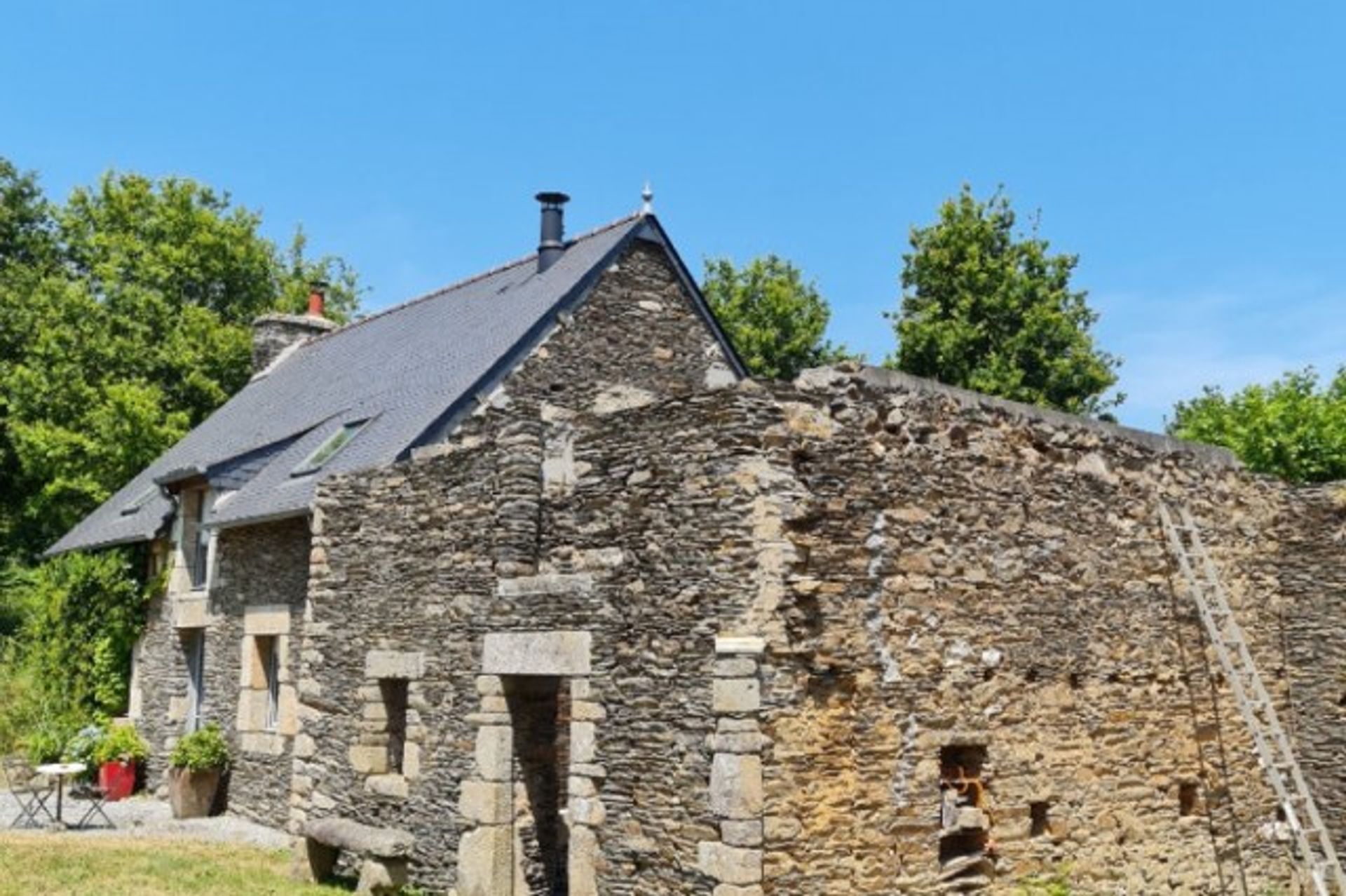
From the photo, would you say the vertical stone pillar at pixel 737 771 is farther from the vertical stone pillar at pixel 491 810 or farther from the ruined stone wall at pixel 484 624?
the vertical stone pillar at pixel 491 810

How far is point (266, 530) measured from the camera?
14.4 metres

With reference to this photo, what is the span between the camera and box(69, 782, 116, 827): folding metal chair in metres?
13.9

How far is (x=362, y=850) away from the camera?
31.8 ft

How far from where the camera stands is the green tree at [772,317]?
27766 millimetres

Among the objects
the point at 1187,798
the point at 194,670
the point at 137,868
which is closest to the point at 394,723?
the point at 137,868

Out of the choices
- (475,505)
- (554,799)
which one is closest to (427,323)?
(475,505)

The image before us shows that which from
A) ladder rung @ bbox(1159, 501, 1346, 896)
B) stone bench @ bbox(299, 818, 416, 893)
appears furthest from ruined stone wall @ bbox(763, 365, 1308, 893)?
stone bench @ bbox(299, 818, 416, 893)

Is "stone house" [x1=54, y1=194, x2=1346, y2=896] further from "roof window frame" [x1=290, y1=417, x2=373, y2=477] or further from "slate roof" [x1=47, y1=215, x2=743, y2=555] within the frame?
"roof window frame" [x1=290, y1=417, x2=373, y2=477]

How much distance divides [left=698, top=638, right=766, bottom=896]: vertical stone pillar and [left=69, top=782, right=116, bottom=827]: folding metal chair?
9.49 meters

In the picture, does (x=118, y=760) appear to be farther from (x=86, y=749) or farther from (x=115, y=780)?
(x=86, y=749)

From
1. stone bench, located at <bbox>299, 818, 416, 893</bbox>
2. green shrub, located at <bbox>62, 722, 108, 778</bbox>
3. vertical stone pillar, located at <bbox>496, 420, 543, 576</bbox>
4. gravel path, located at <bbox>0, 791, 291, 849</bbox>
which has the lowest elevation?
gravel path, located at <bbox>0, 791, 291, 849</bbox>

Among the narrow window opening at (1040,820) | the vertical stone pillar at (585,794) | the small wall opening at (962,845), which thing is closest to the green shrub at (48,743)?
the vertical stone pillar at (585,794)

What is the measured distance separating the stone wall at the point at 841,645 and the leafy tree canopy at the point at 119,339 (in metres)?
17.0

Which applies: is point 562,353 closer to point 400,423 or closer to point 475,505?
point 400,423
